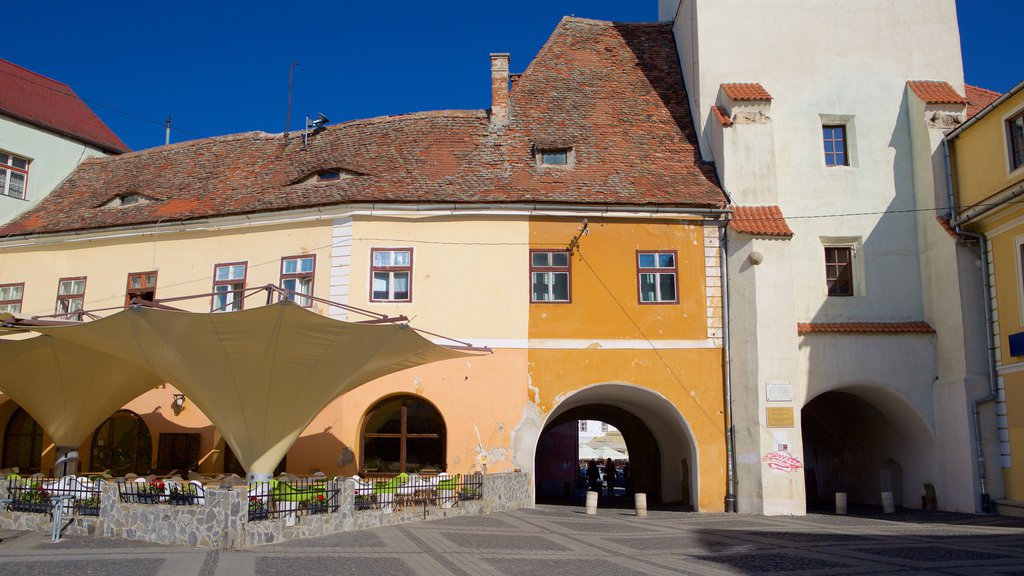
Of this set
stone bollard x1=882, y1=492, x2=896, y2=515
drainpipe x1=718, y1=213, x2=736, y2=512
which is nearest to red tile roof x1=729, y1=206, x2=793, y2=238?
drainpipe x1=718, y1=213, x2=736, y2=512

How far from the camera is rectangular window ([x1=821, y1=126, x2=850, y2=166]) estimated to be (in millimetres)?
20703

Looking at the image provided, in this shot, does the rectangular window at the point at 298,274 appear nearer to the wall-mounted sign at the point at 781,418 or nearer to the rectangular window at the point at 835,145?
the wall-mounted sign at the point at 781,418

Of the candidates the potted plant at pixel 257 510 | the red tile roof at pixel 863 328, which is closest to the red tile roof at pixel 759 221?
the red tile roof at pixel 863 328

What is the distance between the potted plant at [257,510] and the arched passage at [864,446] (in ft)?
43.3

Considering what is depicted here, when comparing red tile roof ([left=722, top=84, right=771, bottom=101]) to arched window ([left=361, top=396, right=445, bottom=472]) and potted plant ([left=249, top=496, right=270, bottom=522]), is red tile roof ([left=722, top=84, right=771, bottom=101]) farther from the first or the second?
potted plant ([left=249, top=496, right=270, bottom=522])

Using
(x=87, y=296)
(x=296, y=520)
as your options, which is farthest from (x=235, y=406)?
(x=87, y=296)

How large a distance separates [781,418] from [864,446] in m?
5.44

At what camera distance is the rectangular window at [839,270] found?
787 inches

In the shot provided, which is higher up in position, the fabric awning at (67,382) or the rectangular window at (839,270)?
the rectangular window at (839,270)

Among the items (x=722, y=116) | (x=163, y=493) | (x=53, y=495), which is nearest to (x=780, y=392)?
(x=722, y=116)

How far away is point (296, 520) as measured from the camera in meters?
13.2

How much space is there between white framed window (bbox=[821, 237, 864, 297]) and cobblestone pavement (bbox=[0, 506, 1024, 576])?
5.74 meters

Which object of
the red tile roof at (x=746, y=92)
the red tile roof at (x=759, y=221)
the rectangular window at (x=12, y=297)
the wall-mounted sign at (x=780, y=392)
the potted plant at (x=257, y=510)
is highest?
the red tile roof at (x=746, y=92)

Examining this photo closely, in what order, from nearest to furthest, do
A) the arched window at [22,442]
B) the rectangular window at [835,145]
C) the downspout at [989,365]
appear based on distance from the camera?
the downspout at [989,365], the rectangular window at [835,145], the arched window at [22,442]
